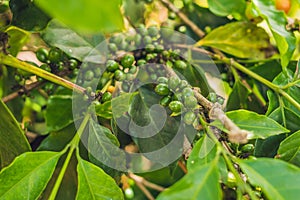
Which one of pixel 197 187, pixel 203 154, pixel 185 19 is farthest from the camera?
pixel 185 19

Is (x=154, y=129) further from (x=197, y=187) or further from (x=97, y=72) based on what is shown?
(x=197, y=187)

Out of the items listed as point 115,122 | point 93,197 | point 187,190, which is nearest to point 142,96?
point 115,122

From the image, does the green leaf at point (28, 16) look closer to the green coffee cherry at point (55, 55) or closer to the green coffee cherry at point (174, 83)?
the green coffee cherry at point (55, 55)

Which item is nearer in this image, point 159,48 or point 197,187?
point 197,187

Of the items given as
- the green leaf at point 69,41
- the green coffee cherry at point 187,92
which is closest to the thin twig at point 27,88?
the green leaf at point 69,41

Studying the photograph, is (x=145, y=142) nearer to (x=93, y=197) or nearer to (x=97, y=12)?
(x=93, y=197)

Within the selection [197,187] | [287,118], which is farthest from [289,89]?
[197,187]
